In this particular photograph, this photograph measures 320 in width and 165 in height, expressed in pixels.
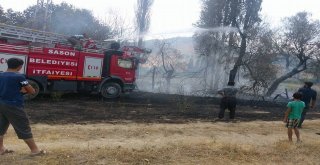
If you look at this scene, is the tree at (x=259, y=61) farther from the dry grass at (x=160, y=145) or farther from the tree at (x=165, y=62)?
the dry grass at (x=160, y=145)

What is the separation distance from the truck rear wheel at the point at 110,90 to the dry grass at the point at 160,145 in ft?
22.5

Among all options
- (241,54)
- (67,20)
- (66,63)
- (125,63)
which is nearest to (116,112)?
(66,63)

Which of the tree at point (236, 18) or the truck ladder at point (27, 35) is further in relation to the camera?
the tree at point (236, 18)

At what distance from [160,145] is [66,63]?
9.06 meters

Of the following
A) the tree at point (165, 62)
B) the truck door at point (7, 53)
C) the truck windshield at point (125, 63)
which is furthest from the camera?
the tree at point (165, 62)

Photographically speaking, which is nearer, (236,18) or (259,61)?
(236,18)

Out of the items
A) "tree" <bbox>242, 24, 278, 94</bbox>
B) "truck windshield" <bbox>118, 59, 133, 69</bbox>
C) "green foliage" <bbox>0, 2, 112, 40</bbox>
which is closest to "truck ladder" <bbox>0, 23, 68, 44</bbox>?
"truck windshield" <bbox>118, 59, 133, 69</bbox>

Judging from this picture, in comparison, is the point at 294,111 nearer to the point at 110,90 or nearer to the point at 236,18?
the point at 110,90

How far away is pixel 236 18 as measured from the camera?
25.8 metres

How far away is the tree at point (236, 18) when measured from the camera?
25578mm

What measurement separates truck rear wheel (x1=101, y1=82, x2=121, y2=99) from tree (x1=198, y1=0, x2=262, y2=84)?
1009 centimetres

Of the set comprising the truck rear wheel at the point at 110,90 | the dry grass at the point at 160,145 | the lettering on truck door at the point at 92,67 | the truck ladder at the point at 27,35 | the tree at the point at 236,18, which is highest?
the tree at the point at 236,18

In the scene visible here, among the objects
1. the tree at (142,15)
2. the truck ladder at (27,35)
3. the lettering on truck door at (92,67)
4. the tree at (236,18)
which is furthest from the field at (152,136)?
the tree at (142,15)

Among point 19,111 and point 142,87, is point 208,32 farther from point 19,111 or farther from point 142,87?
point 19,111
